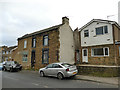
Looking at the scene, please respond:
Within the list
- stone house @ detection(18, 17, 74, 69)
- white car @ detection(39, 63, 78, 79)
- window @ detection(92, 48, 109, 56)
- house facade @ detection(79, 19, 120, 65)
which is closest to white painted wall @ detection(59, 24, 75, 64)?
stone house @ detection(18, 17, 74, 69)

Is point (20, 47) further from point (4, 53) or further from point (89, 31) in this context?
point (4, 53)

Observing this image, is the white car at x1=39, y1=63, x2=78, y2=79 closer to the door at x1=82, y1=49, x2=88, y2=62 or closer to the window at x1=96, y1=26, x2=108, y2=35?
the door at x1=82, y1=49, x2=88, y2=62

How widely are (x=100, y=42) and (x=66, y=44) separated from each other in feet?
16.8

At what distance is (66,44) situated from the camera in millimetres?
15211

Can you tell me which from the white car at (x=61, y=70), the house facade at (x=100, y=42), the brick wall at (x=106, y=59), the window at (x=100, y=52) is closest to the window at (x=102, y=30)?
the house facade at (x=100, y=42)

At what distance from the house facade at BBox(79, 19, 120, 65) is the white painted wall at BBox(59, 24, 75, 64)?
1942mm

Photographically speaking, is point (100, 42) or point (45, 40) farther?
point (45, 40)

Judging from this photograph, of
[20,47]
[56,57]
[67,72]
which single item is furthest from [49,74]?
[20,47]

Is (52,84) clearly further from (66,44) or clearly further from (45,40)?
(45,40)

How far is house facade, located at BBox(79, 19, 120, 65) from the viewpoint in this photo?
1217cm

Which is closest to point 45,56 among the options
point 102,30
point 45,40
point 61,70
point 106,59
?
point 45,40

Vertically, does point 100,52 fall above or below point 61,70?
above

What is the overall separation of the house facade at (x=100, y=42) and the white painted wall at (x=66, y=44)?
1.94 metres

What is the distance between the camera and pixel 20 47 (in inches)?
801
